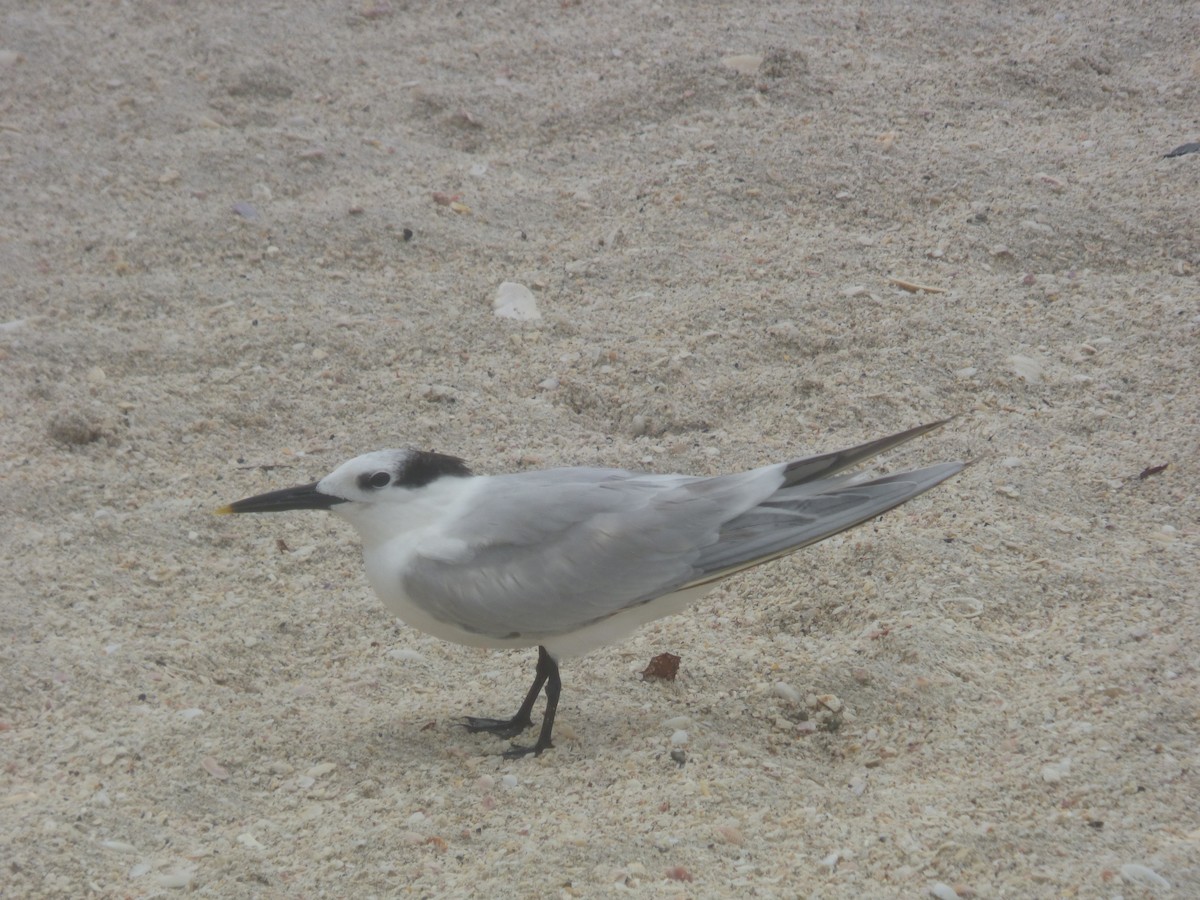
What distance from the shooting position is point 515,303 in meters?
4.46

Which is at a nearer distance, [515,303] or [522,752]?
[522,752]

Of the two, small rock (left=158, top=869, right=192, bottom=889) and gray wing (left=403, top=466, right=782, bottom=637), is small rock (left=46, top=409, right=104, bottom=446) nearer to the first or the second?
gray wing (left=403, top=466, right=782, bottom=637)

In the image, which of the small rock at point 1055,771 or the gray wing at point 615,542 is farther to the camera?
the gray wing at point 615,542

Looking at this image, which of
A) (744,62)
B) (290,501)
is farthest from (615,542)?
(744,62)

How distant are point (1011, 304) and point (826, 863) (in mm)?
2421

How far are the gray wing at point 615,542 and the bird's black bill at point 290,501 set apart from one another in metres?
0.26

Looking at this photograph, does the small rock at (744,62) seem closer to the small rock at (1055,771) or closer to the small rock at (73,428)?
the small rock at (73,428)

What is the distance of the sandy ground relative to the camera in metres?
2.54

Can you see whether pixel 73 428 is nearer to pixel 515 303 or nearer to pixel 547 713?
pixel 515 303

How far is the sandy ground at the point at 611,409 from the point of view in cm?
254

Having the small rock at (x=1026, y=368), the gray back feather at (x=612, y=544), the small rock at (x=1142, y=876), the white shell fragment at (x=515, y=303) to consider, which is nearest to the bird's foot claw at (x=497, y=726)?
the gray back feather at (x=612, y=544)

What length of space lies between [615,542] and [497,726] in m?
0.50

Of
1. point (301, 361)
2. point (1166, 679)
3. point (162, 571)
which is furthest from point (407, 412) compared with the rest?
point (1166, 679)

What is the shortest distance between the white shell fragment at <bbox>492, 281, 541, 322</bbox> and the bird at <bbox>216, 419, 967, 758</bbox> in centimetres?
150
